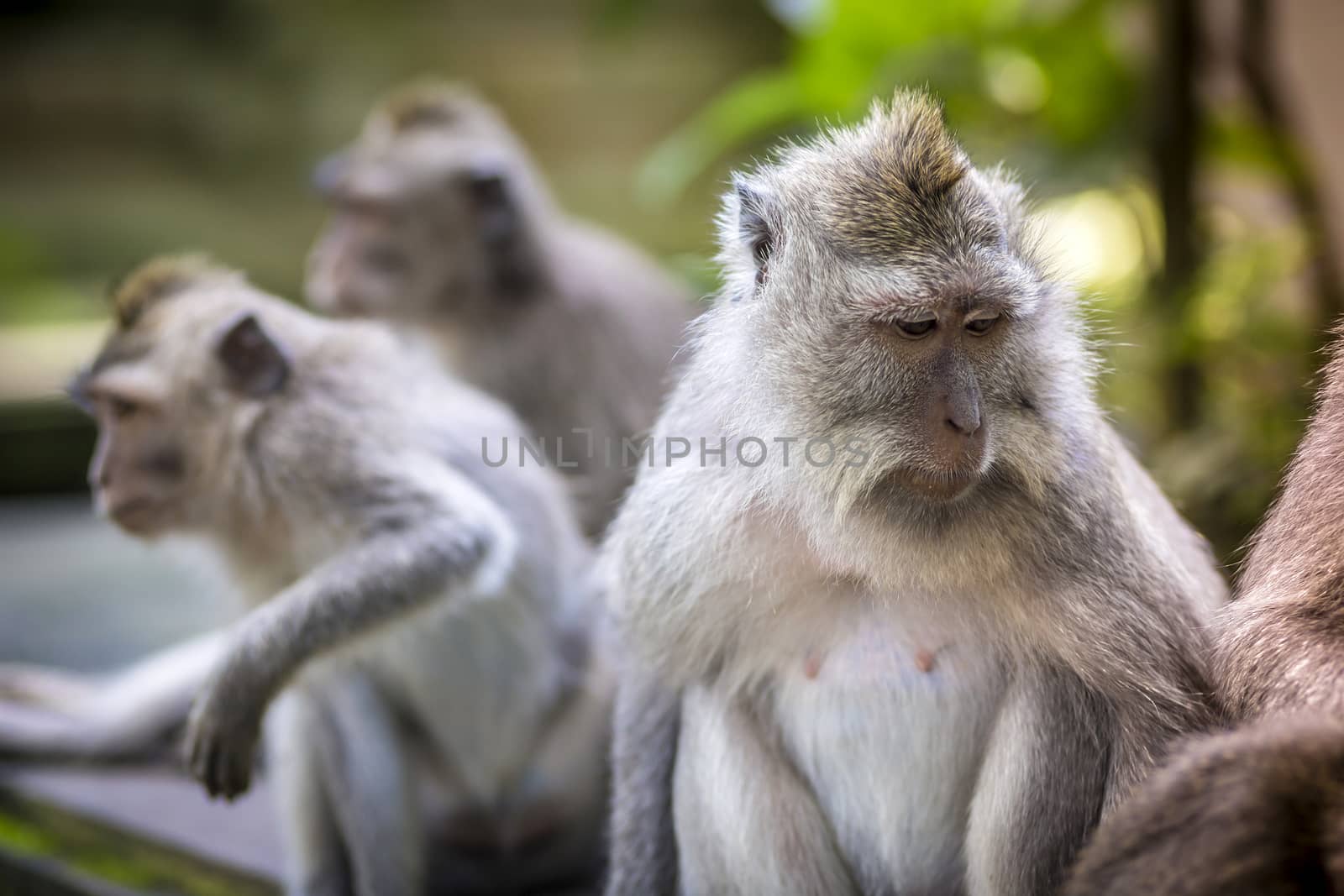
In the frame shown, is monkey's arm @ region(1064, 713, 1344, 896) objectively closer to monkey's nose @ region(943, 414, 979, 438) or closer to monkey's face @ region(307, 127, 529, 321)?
monkey's nose @ region(943, 414, 979, 438)

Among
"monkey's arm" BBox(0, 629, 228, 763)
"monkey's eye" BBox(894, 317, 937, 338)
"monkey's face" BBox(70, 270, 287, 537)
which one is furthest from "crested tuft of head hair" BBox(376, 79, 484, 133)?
"monkey's eye" BBox(894, 317, 937, 338)

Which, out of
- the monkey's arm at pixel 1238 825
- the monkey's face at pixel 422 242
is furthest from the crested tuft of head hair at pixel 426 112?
the monkey's arm at pixel 1238 825

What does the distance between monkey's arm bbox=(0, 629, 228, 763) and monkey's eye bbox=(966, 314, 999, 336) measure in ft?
9.13

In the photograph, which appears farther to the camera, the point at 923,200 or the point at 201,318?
the point at 201,318

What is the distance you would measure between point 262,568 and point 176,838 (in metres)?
0.98

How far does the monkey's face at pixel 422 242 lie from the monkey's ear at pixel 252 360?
192cm

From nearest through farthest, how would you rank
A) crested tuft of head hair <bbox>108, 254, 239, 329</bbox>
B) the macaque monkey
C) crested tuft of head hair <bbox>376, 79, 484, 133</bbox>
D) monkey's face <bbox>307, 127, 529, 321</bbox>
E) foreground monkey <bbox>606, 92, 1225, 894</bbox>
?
1. foreground monkey <bbox>606, 92, 1225, 894</bbox>
2. crested tuft of head hair <bbox>108, 254, 239, 329</bbox>
3. the macaque monkey
4. monkey's face <bbox>307, 127, 529, 321</bbox>
5. crested tuft of head hair <bbox>376, 79, 484, 133</bbox>

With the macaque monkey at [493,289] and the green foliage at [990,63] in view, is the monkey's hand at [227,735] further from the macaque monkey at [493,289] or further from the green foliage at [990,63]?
the green foliage at [990,63]

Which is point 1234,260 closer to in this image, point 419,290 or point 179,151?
point 419,290

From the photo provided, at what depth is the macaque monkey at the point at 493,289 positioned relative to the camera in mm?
4938

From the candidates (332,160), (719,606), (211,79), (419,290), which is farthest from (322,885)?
(211,79)

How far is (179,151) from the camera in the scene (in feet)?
48.8

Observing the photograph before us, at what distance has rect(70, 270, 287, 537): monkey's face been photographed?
10.4 ft

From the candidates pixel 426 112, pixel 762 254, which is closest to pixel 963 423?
pixel 762 254
